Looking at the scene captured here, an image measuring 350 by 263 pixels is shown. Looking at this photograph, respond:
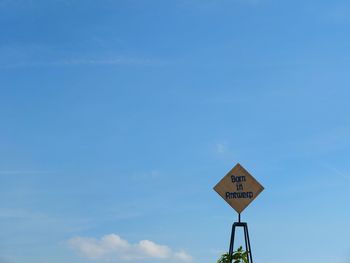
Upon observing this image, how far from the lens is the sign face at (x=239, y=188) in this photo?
65.8ft

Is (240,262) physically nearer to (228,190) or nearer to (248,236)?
(248,236)

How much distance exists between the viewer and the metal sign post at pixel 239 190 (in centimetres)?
2006

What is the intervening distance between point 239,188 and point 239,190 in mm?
120

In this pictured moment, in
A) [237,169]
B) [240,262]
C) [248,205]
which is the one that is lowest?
[240,262]

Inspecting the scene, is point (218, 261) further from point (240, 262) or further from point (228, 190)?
point (228, 190)

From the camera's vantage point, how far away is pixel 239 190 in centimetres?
2022

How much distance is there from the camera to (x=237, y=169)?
2023cm

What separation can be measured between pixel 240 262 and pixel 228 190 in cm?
451

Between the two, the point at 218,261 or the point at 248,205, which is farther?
the point at 218,261

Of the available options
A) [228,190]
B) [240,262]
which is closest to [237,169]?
[228,190]

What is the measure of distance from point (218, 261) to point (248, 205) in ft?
14.7

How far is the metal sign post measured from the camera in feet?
65.8

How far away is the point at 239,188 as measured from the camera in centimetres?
2022

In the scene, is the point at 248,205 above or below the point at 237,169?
below
